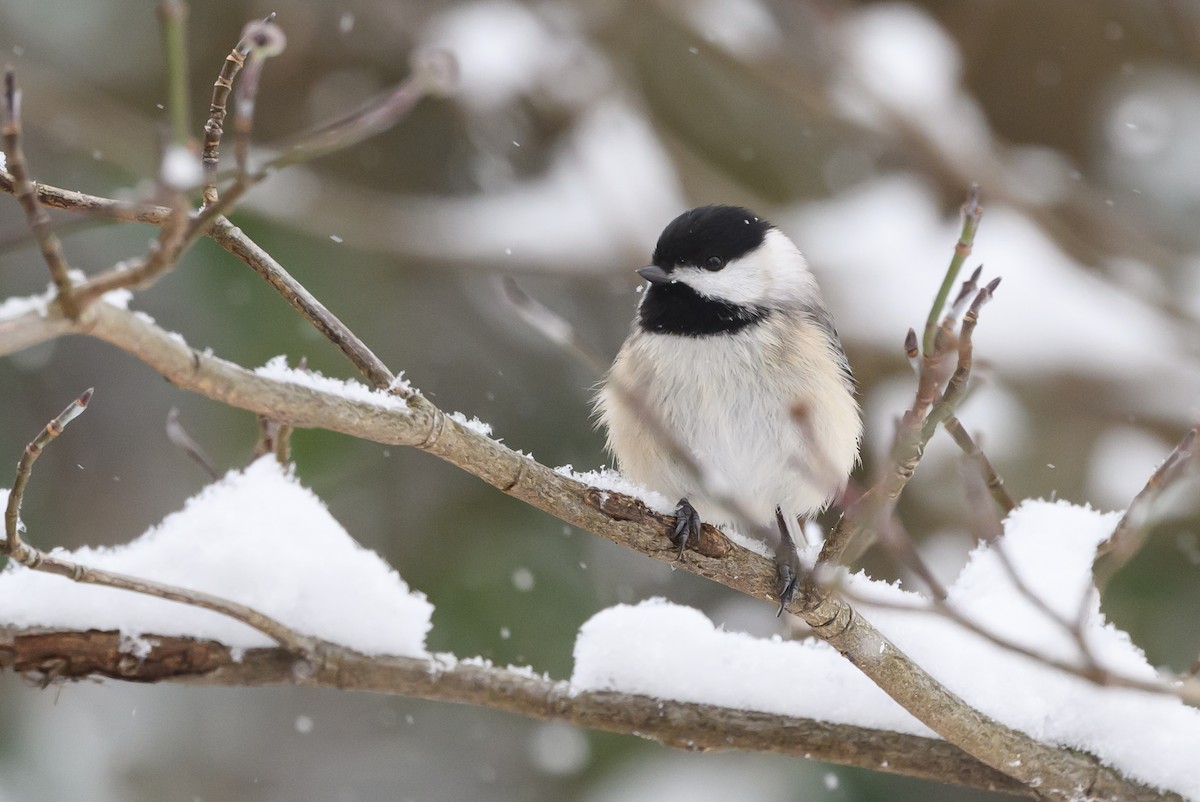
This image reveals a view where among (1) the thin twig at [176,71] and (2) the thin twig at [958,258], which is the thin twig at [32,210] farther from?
(2) the thin twig at [958,258]

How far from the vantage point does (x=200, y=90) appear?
447 cm

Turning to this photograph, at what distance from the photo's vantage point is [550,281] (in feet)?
15.7

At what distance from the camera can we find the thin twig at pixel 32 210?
A: 38.2 inches

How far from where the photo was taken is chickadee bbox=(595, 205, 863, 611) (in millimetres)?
2328

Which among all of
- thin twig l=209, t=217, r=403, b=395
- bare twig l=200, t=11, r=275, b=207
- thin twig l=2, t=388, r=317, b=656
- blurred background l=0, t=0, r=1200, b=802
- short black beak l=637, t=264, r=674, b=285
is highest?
blurred background l=0, t=0, r=1200, b=802

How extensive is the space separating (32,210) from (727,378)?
1526mm

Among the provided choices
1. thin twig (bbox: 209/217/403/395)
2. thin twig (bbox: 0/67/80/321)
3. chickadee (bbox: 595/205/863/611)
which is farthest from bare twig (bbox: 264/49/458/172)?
chickadee (bbox: 595/205/863/611)

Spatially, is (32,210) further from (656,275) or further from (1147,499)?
(656,275)

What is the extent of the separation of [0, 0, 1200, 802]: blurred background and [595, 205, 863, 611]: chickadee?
1.44 m

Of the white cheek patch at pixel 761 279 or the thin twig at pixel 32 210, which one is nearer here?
the thin twig at pixel 32 210

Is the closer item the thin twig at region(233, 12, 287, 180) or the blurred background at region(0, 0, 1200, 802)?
the thin twig at region(233, 12, 287, 180)

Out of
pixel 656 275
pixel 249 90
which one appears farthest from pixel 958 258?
pixel 656 275

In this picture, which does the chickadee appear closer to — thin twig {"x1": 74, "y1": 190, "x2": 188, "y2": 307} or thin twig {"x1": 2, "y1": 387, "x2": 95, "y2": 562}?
thin twig {"x1": 2, "y1": 387, "x2": 95, "y2": 562}

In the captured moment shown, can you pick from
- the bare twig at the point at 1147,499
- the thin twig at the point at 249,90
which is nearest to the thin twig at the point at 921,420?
the bare twig at the point at 1147,499
